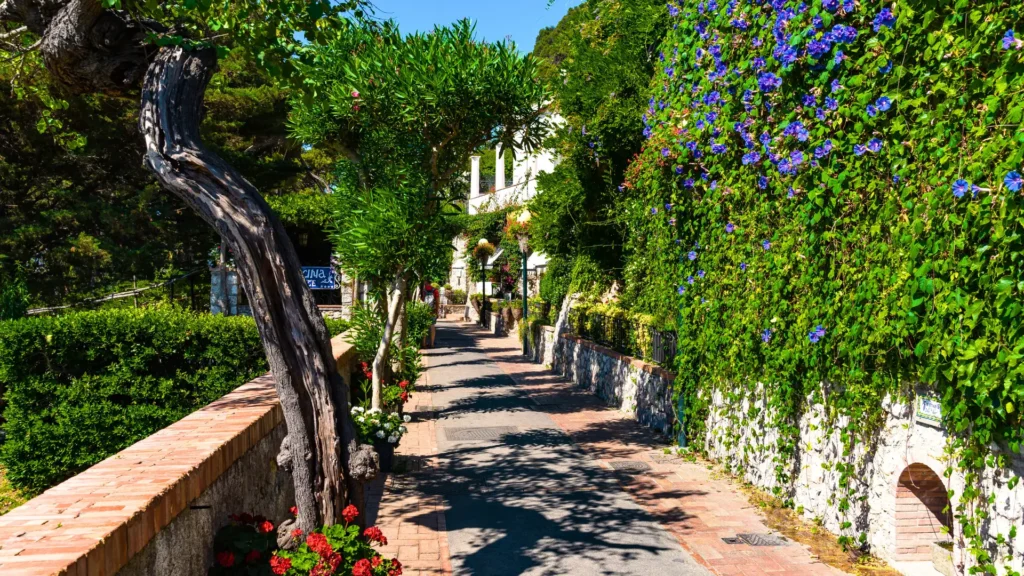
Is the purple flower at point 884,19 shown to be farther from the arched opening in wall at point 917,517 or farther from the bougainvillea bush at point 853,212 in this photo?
the arched opening in wall at point 917,517

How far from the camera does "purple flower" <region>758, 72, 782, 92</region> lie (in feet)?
21.6

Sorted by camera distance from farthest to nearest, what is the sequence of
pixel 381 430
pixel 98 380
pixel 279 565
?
pixel 98 380
pixel 381 430
pixel 279 565

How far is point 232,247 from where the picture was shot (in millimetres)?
4285

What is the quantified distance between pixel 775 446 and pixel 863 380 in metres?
1.84

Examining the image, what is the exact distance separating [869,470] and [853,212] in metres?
1.98

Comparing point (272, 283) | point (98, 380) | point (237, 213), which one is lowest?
point (98, 380)

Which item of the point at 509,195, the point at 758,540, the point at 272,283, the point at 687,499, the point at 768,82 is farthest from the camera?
the point at 509,195

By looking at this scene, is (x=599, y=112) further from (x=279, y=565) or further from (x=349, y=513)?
(x=279, y=565)

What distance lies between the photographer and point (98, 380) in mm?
9195

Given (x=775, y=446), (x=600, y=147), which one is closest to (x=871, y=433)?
(x=775, y=446)

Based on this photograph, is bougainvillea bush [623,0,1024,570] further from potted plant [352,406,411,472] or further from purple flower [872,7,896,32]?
potted plant [352,406,411,472]

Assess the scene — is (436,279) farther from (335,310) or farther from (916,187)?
(335,310)

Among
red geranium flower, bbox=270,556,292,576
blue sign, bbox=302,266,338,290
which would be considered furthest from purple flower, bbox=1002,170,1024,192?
blue sign, bbox=302,266,338,290

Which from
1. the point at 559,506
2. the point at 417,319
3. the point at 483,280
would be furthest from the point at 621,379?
the point at 483,280
